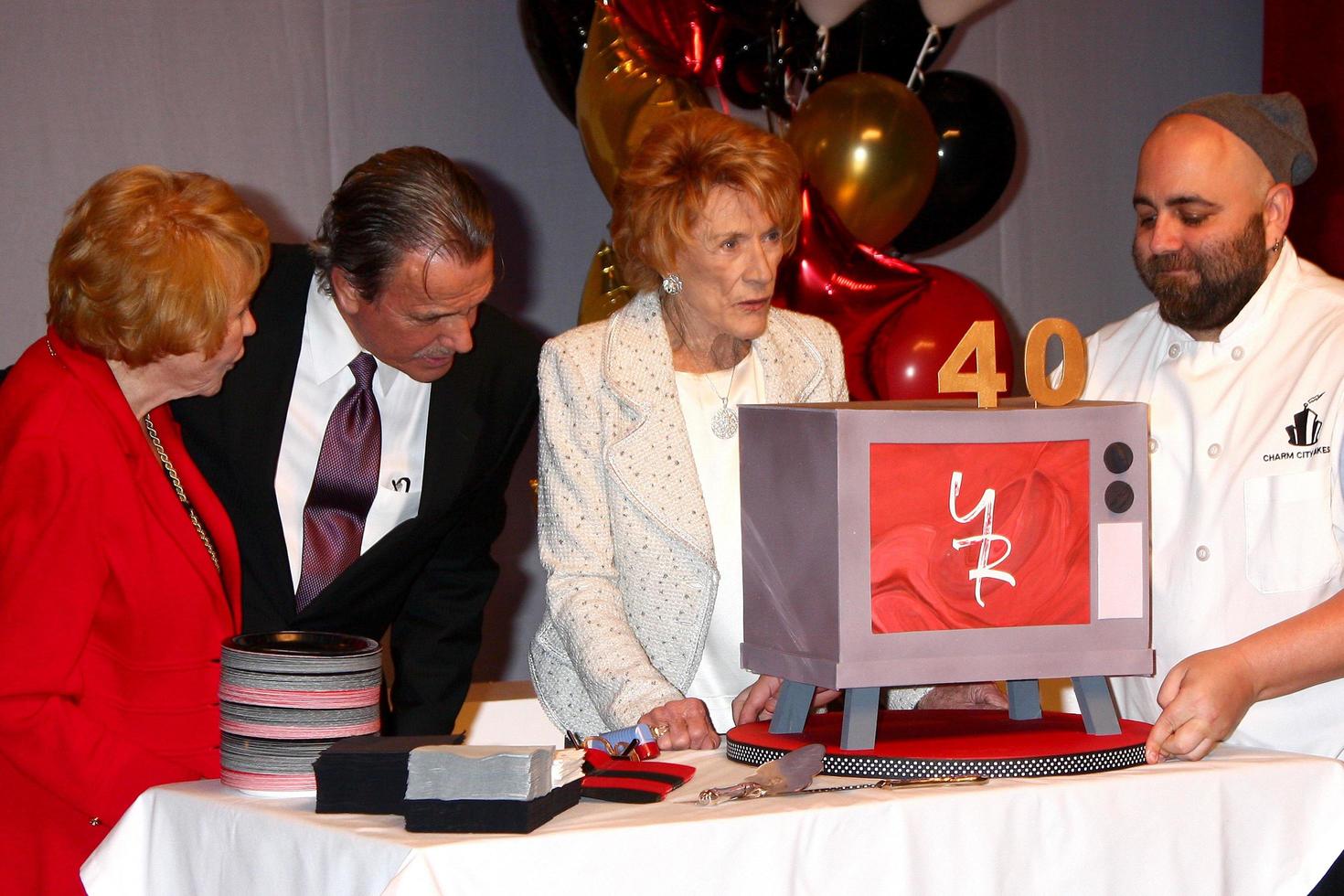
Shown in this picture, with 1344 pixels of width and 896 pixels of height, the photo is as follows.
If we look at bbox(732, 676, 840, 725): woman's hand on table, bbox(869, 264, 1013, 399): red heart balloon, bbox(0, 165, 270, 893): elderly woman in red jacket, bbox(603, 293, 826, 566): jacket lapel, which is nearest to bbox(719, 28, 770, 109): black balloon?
bbox(869, 264, 1013, 399): red heart balloon

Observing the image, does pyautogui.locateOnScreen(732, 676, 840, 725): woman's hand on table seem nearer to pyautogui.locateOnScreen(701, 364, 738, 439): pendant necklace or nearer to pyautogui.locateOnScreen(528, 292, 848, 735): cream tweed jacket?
pyautogui.locateOnScreen(528, 292, 848, 735): cream tweed jacket

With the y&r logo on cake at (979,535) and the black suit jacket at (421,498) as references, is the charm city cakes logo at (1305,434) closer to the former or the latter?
the y&r logo on cake at (979,535)

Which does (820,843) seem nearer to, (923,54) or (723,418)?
(723,418)

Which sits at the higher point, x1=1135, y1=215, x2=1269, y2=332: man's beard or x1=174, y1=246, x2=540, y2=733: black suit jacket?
x1=1135, y1=215, x2=1269, y2=332: man's beard

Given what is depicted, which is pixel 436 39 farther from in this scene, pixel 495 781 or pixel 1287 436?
pixel 495 781

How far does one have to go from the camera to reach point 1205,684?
5.10ft

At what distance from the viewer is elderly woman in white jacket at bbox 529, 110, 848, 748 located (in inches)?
77.8

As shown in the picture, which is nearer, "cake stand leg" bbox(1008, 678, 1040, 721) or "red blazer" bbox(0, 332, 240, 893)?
"red blazer" bbox(0, 332, 240, 893)

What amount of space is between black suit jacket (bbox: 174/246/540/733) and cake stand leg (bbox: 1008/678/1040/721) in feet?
3.01

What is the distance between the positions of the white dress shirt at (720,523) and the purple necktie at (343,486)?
1.56ft

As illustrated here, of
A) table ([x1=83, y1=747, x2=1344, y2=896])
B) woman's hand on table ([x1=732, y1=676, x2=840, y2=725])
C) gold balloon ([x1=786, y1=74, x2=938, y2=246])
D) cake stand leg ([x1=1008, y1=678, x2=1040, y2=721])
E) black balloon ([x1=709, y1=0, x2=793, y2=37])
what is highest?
black balloon ([x1=709, y1=0, x2=793, y2=37])

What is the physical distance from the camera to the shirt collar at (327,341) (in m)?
2.17

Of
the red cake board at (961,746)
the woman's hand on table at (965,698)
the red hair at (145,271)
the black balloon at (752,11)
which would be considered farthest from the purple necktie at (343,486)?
the black balloon at (752,11)

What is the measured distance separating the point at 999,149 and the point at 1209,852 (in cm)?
237
